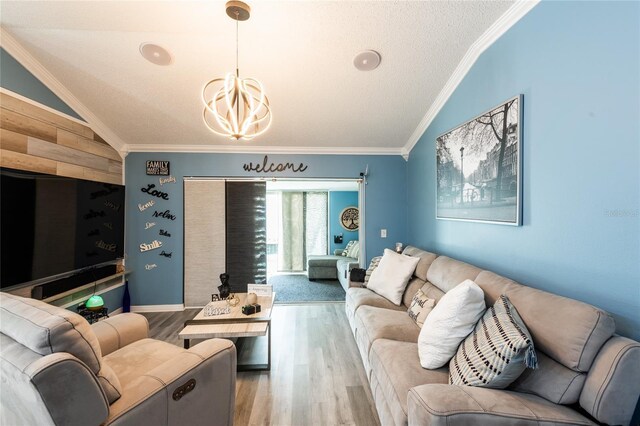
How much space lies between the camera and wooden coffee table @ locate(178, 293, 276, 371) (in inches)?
87.9

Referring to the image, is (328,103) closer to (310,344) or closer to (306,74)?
(306,74)

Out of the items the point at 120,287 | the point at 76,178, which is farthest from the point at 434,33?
the point at 120,287

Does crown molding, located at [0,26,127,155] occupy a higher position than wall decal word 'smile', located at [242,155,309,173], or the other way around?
crown molding, located at [0,26,127,155]

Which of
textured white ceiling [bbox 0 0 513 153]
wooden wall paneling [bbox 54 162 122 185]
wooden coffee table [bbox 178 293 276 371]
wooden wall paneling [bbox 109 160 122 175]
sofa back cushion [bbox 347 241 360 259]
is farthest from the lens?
sofa back cushion [bbox 347 241 360 259]

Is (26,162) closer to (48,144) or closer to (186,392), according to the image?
(48,144)

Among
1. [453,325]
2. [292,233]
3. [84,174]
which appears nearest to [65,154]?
[84,174]

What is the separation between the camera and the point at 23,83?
2.49 metres

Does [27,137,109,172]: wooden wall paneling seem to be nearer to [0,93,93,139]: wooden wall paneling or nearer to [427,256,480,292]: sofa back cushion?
[0,93,93,139]: wooden wall paneling

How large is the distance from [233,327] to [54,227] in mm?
2035

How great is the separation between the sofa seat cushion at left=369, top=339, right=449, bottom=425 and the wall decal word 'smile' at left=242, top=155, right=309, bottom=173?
2.92 metres

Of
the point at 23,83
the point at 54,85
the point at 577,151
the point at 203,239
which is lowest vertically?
the point at 203,239

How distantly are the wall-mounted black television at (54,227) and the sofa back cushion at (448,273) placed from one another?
3.56 meters

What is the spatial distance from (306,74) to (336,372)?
282cm

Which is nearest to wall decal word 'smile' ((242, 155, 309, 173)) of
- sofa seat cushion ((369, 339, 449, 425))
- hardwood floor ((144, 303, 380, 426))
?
hardwood floor ((144, 303, 380, 426))
